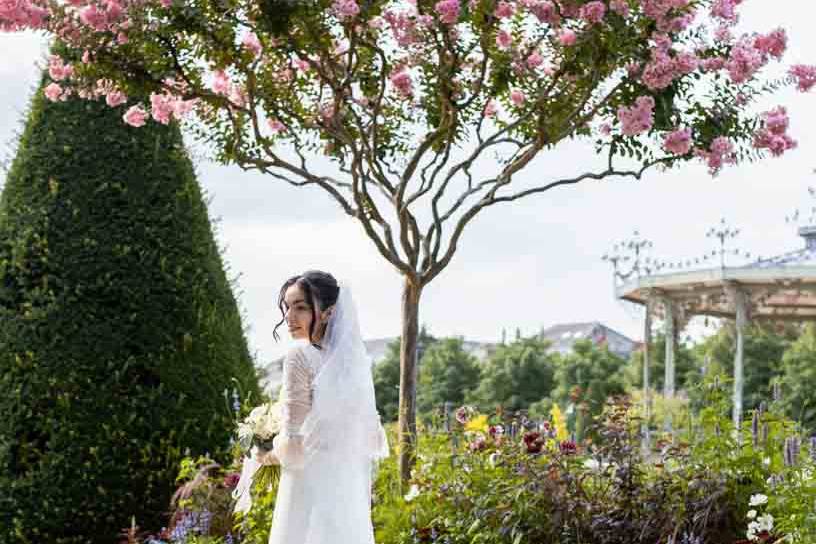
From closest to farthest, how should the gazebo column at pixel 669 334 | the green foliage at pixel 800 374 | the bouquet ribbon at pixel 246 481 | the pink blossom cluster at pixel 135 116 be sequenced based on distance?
1. the bouquet ribbon at pixel 246 481
2. the pink blossom cluster at pixel 135 116
3. the gazebo column at pixel 669 334
4. the green foliage at pixel 800 374

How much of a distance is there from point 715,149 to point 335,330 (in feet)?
9.85

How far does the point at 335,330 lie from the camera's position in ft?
15.4

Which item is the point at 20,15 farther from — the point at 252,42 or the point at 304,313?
the point at 304,313

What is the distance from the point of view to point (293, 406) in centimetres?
454

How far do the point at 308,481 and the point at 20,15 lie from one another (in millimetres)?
3251

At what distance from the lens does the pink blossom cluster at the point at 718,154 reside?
6715mm

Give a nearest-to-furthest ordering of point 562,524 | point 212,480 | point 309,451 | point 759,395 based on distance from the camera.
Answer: point 309,451 < point 562,524 < point 212,480 < point 759,395

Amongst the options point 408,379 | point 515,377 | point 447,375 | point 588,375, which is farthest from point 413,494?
point 588,375

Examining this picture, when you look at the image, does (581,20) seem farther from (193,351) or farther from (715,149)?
(193,351)

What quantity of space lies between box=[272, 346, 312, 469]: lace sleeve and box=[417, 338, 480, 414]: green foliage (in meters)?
17.7

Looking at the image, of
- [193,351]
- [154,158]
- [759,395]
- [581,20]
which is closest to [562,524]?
[193,351]

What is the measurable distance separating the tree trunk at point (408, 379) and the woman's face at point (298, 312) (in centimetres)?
175

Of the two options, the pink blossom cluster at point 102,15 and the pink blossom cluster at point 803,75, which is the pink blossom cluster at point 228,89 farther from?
the pink blossom cluster at point 803,75

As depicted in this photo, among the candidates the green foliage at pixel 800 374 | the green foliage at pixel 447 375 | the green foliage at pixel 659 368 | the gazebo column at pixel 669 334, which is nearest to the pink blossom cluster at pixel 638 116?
the gazebo column at pixel 669 334
